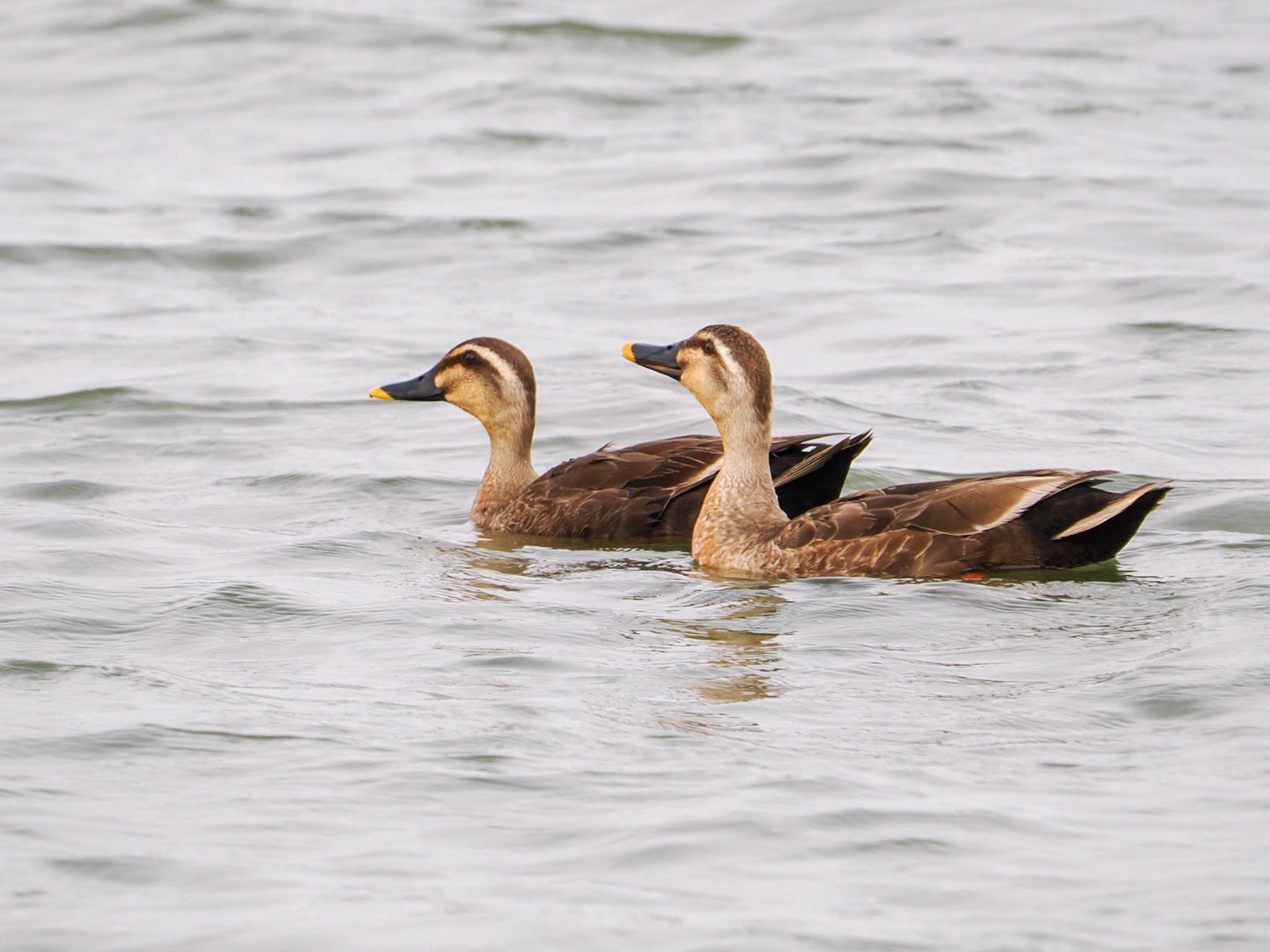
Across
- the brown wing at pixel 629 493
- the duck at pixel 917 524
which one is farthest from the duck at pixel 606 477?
the duck at pixel 917 524

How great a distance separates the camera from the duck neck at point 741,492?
10273 millimetres

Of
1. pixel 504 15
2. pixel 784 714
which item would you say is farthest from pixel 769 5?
pixel 784 714

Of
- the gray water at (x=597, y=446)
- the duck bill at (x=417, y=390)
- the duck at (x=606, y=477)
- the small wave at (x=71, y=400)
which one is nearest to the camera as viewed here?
the gray water at (x=597, y=446)

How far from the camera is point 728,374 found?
1038cm

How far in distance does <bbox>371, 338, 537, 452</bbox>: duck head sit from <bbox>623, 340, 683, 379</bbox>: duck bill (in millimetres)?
1220

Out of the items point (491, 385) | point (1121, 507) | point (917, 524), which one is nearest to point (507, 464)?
point (491, 385)

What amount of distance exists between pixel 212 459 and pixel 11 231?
8255mm

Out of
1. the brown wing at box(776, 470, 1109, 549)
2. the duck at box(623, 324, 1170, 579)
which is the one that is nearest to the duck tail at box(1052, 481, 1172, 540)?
the duck at box(623, 324, 1170, 579)

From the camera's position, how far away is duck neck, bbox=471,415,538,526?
38.3 ft

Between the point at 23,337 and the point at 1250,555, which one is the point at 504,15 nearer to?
the point at 23,337

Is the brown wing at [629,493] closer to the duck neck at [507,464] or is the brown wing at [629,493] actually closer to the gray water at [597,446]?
the gray water at [597,446]

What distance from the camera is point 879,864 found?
Answer: 6117 millimetres

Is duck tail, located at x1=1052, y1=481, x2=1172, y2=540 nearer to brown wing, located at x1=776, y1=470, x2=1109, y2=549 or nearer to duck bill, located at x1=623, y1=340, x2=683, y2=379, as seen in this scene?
brown wing, located at x1=776, y1=470, x2=1109, y2=549

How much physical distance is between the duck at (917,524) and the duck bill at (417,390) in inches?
89.5
